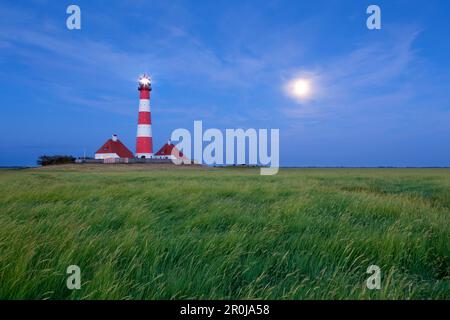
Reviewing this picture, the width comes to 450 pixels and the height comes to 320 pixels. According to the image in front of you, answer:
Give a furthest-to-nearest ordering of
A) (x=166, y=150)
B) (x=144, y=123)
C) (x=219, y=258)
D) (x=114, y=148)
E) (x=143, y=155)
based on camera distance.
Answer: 1. (x=166, y=150)
2. (x=143, y=155)
3. (x=144, y=123)
4. (x=114, y=148)
5. (x=219, y=258)

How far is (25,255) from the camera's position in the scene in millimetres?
2908

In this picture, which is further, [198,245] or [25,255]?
[198,245]

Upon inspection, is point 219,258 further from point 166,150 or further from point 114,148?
point 166,150

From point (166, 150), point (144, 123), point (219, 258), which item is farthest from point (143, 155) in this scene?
point (219, 258)

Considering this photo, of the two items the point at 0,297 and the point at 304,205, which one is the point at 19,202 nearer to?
the point at 0,297

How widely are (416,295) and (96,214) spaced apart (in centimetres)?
479

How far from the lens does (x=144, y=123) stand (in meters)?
33.2

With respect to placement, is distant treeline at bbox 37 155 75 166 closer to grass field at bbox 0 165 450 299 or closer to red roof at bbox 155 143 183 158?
red roof at bbox 155 143 183 158

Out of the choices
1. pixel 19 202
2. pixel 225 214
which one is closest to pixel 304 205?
pixel 225 214

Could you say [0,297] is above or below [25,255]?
below

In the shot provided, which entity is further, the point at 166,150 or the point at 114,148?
the point at 166,150

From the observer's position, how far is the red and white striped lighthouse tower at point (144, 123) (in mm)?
33094

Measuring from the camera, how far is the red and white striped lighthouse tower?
33.1 m
